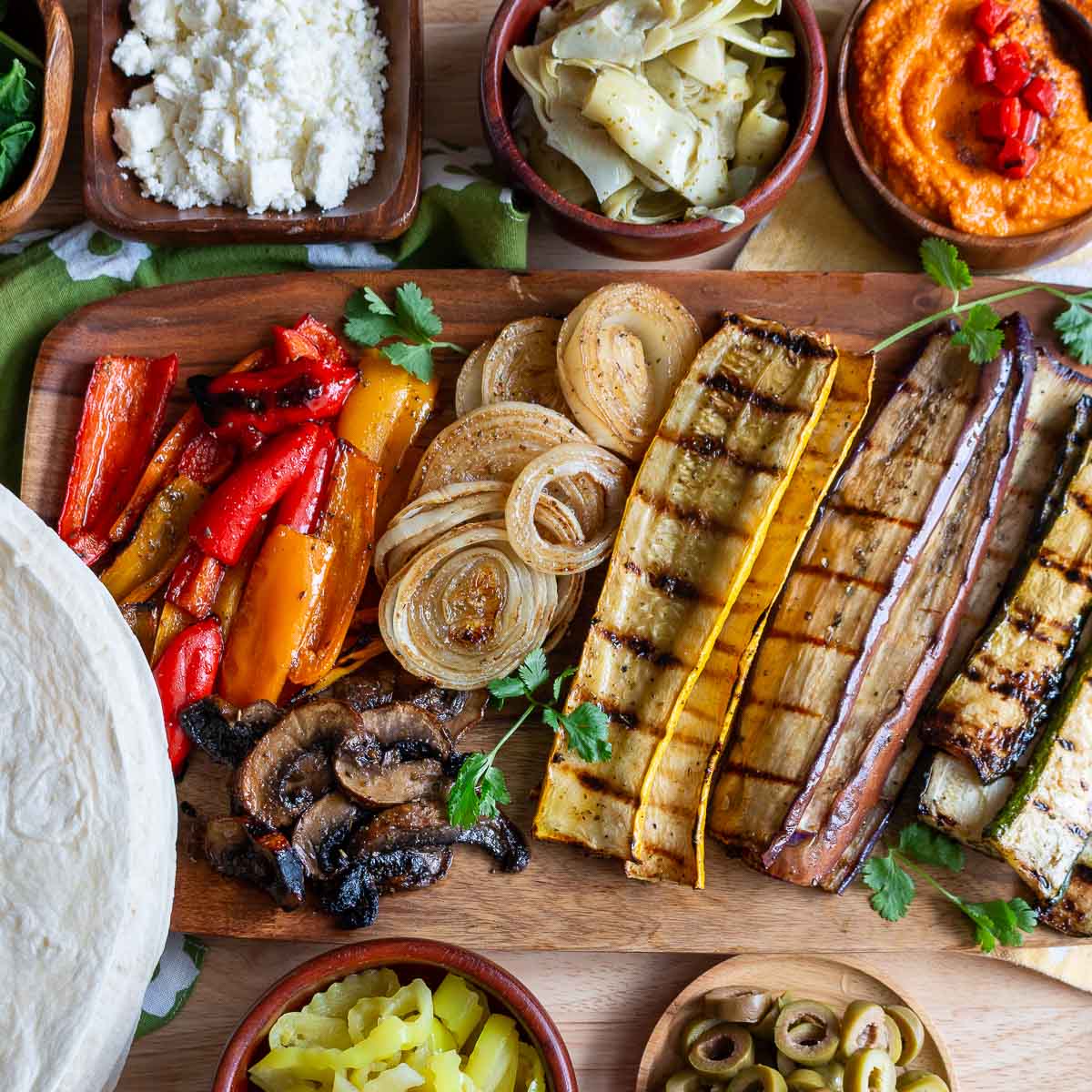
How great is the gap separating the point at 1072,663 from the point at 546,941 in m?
1.96

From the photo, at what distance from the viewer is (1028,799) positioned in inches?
145

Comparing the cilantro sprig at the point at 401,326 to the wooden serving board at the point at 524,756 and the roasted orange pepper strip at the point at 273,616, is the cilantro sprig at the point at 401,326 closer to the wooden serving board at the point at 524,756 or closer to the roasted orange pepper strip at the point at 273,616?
the wooden serving board at the point at 524,756

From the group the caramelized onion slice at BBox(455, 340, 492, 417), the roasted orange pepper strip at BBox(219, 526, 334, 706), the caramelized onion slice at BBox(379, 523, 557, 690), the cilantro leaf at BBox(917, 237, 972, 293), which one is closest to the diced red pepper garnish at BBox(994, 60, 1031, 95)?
the cilantro leaf at BBox(917, 237, 972, 293)

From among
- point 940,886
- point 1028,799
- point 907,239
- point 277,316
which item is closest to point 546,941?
point 940,886

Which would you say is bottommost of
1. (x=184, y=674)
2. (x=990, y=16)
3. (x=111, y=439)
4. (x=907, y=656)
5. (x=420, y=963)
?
(x=420, y=963)

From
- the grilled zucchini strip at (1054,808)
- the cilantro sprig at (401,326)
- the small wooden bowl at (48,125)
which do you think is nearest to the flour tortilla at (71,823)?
the small wooden bowl at (48,125)

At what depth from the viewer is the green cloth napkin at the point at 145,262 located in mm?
4105

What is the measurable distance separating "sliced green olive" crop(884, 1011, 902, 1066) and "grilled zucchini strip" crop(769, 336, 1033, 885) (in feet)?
1.81

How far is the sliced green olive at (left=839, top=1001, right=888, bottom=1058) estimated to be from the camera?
3.76 m

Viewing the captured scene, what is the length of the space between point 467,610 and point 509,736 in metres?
0.44

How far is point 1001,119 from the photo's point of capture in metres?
3.91

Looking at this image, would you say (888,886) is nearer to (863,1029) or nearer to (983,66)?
(863,1029)

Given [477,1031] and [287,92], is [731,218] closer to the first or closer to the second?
[287,92]

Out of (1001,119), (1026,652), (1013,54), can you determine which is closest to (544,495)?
(1026,652)
